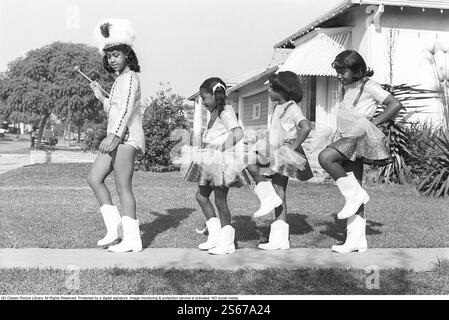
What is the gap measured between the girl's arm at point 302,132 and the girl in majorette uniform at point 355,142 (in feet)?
0.78

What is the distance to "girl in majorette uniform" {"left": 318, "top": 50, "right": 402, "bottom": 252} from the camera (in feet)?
17.1

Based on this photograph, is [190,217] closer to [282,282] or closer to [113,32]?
[113,32]

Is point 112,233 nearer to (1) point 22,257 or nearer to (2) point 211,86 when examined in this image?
(1) point 22,257

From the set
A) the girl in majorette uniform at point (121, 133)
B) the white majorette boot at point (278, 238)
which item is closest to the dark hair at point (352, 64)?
the white majorette boot at point (278, 238)

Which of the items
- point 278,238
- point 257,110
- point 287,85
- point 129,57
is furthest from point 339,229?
point 257,110

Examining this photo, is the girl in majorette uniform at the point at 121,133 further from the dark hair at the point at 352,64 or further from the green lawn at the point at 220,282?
the dark hair at the point at 352,64

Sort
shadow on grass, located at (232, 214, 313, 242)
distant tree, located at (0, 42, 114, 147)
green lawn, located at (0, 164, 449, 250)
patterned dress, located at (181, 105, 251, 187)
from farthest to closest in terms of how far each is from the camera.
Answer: distant tree, located at (0, 42, 114, 147)
shadow on grass, located at (232, 214, 313, 242)
green lawn, located at (0, 164, 449, 250)
patterned dress, located at (181, 105, 251, 187)

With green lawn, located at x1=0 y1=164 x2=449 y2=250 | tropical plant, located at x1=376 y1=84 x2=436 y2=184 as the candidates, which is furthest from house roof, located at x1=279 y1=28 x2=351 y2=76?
green lawn, located at x1=0 y1=164 x2=449 y2=250

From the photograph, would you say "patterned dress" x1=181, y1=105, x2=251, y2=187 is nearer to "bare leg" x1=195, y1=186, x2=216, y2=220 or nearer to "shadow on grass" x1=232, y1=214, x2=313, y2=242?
"bare leg" x1=195, y1=186, x2=216, y2=220

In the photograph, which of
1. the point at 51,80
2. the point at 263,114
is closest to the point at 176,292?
the point at 263,114

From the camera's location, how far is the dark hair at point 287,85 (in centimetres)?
561

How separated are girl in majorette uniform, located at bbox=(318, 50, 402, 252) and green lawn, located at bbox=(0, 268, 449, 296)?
2.90 feet

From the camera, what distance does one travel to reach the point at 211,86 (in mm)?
5141

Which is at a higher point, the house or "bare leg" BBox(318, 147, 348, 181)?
the house
